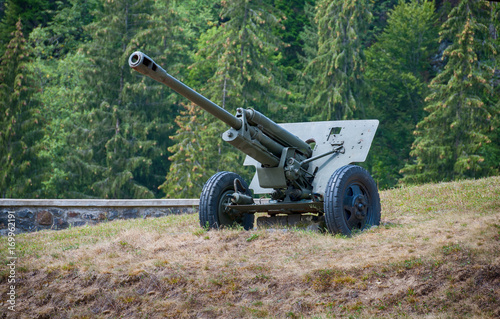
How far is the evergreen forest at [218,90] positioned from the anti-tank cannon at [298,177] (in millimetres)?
13203

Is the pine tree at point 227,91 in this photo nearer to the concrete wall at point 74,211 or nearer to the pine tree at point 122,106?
the pine tree at point 122,106

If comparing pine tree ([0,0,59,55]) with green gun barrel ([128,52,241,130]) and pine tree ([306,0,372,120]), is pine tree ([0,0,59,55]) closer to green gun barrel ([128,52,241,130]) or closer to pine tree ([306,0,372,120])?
pine tree ([306,0,372,120])

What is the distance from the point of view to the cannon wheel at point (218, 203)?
7.99m

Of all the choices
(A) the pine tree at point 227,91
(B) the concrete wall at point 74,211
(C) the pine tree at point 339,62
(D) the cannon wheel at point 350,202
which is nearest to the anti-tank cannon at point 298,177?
(D) the cannon wheel at point 350,202

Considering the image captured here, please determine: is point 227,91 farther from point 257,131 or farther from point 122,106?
point 257,131

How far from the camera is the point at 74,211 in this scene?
1102 centimetres

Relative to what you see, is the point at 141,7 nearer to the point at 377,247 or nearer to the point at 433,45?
the point at 433,45

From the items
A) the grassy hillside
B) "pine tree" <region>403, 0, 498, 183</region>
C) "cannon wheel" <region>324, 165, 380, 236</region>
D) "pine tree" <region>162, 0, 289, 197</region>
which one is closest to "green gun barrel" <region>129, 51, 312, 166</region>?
"cannon wheel" <region>324, 165, 380, 236</region>

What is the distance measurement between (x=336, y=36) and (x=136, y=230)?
19312 millimetres

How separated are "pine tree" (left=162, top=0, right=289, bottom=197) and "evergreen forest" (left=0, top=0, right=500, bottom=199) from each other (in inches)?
2.7

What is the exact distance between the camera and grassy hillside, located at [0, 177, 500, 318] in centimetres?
541

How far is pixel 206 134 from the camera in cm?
2317

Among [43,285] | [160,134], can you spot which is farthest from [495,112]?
[43,285]

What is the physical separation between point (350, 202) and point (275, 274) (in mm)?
1765
